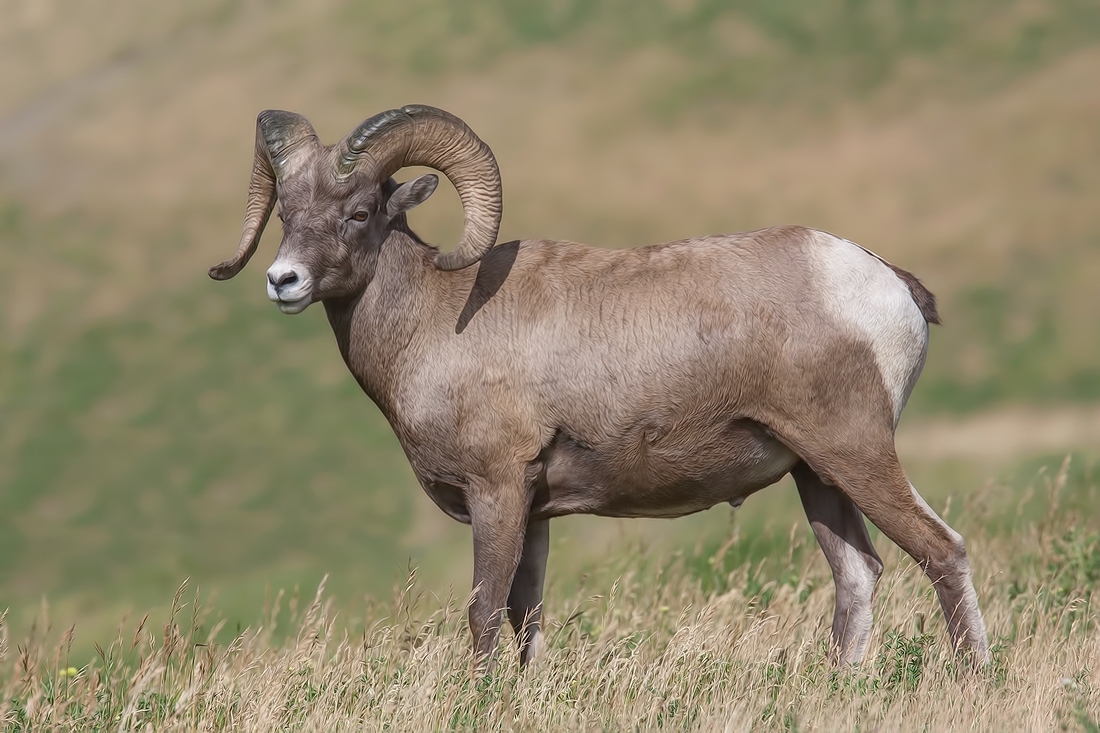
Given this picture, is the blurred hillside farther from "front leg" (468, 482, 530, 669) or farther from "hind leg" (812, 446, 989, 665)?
"hind leg" (812, 446, 989, 665)

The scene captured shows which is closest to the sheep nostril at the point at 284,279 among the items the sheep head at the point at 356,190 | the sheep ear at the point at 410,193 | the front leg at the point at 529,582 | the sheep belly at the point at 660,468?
the sheep head at the point at 356,190

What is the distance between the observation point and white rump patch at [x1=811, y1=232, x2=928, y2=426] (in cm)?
650

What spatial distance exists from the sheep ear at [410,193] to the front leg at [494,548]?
5.32 ft

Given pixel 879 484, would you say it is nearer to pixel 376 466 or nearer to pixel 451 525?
pixel 451 525

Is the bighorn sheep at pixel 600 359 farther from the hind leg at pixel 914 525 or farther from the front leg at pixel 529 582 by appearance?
the front leg at pixel 529 582

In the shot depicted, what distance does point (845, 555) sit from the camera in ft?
23.2

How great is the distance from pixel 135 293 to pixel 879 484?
2705 centimetres

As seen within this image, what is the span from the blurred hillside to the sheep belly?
10.3 metres

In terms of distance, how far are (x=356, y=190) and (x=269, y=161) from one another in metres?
0.65

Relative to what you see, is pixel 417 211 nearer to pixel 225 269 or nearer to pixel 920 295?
pixel 225 269

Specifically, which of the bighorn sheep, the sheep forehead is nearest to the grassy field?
the bighorn sheep

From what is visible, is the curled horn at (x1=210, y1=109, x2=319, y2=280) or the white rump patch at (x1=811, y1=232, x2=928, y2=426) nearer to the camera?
the white rump patch at (x1=811, y1=232, x2=928, y2=426)

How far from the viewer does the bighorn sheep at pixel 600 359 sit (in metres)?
6.48

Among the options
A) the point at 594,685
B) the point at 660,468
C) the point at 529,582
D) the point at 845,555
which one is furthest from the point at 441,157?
the point at 845,555
